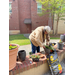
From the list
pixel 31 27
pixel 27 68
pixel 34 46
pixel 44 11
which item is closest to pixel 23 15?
pixel 31 27

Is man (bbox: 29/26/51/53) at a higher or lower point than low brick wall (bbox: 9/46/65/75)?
higher

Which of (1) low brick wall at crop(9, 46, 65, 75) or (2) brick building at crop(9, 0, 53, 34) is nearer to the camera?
(1) low brick wall at crop(9, 46, 65, 75)

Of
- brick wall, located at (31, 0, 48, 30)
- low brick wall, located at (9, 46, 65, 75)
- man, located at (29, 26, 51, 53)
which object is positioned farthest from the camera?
brick wall, located at (31, 0, 48, 30)

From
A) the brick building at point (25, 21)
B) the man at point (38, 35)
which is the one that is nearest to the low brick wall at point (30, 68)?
the man at point (38, 35)

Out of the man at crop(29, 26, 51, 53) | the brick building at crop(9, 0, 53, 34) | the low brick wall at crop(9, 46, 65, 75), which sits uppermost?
the brick building at crop(9, 0, 53, 34)

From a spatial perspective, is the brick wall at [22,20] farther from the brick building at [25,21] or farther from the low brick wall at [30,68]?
the low brick wall at [30,68]

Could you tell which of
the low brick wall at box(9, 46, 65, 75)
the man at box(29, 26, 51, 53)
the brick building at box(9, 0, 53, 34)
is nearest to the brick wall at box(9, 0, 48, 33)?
the brick building at box(9, 0, 53, 34)

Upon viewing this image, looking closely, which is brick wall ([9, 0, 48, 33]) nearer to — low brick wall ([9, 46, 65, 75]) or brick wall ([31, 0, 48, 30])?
brick wall ([31, 0, 48, 30])

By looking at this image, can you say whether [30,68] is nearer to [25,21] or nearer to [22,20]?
[25,21]

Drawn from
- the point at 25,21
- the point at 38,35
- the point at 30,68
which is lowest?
the point at 30,68

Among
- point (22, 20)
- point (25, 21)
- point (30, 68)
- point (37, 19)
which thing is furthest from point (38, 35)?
point (22, 20)

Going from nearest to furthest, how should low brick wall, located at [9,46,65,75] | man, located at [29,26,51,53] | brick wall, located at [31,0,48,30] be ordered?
low brick wall, located at [9,46,65,75], man, located at [29,26,51,53], brick wall, located at [31,0,48,30]
